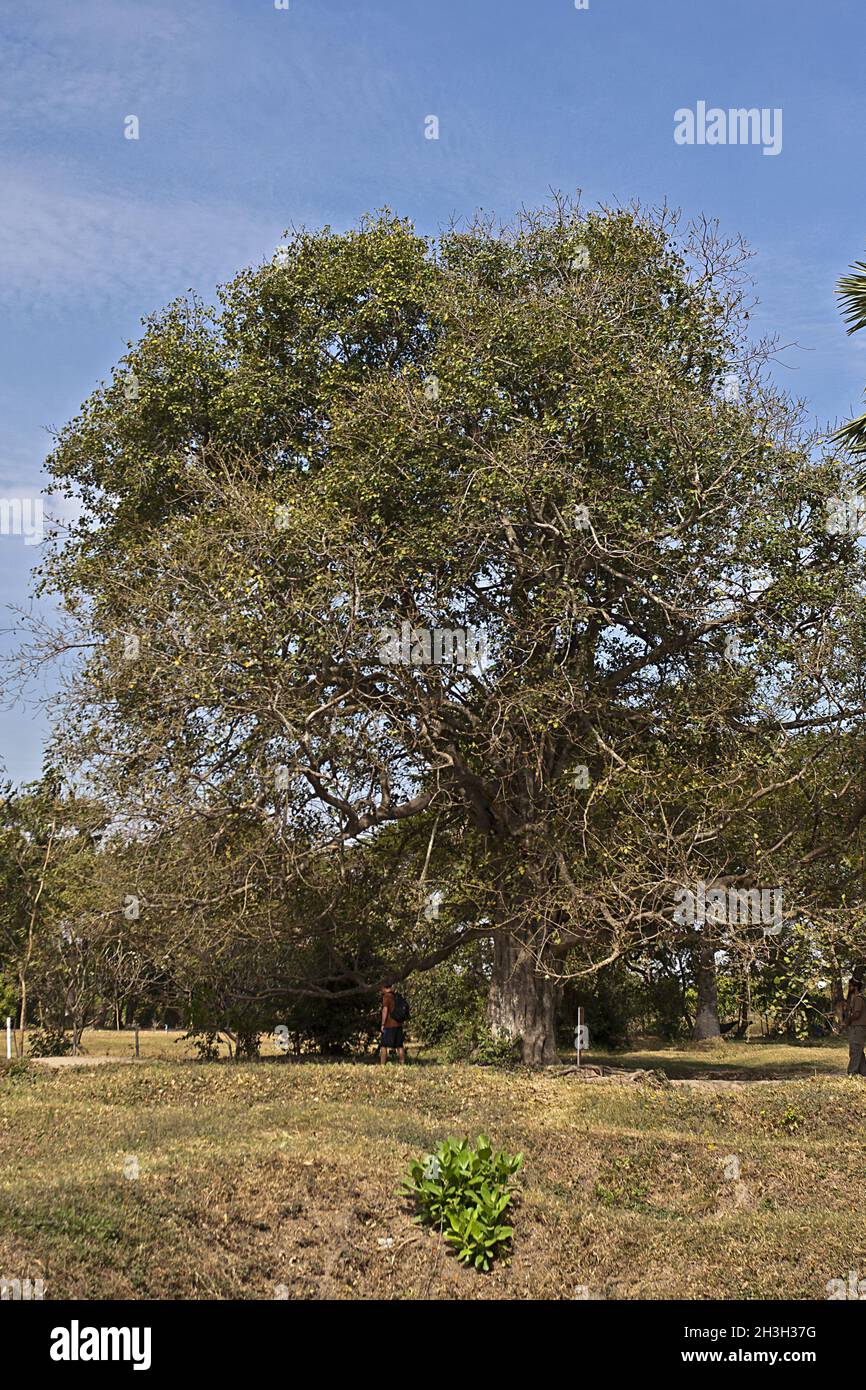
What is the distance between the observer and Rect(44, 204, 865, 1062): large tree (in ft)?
58.6

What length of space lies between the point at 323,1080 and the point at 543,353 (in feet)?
34.6

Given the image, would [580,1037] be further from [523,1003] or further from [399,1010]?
[399,1010]

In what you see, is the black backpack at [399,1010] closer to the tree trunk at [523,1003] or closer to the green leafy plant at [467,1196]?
the tree trunk at [523,1003]

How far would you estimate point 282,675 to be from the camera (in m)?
17.3

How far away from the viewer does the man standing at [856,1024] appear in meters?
20.2

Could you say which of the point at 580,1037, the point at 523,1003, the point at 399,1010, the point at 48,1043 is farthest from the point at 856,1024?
the point at 48,1043

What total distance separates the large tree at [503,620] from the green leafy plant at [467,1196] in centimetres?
714

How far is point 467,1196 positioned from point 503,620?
1045 cm

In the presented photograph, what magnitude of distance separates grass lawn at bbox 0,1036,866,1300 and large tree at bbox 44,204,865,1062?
354cm

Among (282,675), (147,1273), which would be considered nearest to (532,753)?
(282,675)

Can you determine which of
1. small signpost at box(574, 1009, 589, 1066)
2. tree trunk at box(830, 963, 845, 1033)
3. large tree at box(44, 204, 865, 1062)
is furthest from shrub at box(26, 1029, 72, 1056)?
tree trunk at box(830, 963, 845, 1033)

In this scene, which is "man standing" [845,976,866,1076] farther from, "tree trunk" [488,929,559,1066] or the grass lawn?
"tree trunk" [488,929,559,1066]

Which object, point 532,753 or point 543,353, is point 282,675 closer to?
point 532,753
